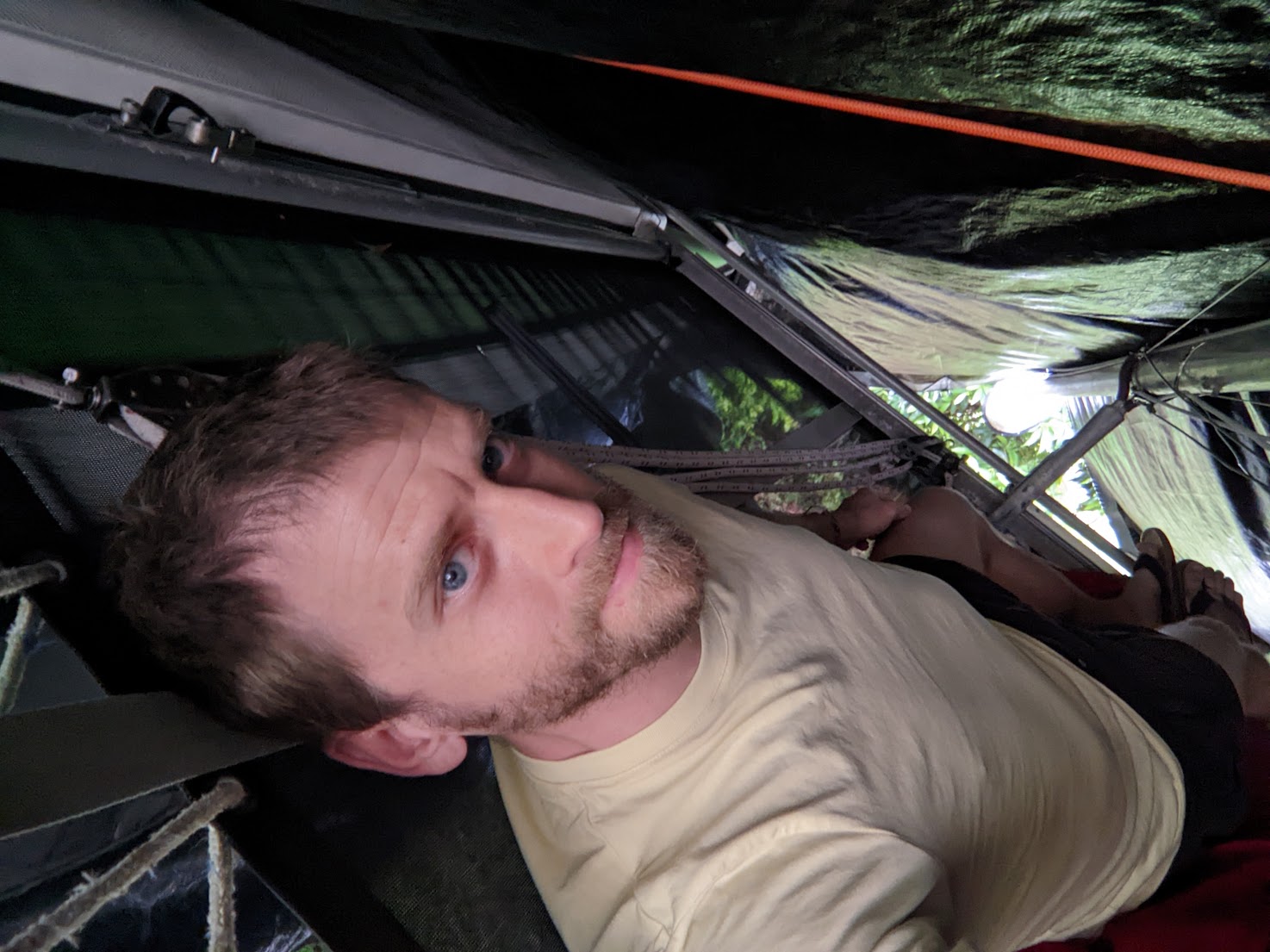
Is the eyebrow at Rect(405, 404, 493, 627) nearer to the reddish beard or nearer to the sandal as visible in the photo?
the reddish beard

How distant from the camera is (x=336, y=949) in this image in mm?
607

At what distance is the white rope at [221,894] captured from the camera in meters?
0.55

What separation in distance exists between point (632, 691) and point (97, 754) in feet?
1.55

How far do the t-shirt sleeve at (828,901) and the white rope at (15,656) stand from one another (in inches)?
23.2

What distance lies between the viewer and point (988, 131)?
27.2 inches

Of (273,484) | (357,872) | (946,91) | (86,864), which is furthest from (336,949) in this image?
(946,91)

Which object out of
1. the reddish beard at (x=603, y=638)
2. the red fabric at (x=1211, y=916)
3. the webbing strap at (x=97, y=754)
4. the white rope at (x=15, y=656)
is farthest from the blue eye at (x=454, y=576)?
the red fabric at (x=1211, y=916)

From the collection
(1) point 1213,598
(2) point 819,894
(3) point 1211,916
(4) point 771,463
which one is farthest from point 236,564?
(1) point 1213,598

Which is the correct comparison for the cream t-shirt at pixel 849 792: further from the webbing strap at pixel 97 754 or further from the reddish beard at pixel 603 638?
the webbing strap at pixel 97 754

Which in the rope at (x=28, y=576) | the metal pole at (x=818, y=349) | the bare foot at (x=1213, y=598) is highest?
the metal pole at (x=818, y=349)

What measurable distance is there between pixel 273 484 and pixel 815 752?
0.60 m

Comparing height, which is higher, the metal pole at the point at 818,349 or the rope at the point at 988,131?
the rope at the point at 988,131

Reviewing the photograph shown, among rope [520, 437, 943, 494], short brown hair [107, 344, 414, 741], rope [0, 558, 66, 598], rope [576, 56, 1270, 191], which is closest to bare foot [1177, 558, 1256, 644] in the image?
rope [520, 437, 943, 494]

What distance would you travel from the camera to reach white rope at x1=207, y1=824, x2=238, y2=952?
1.81ft
